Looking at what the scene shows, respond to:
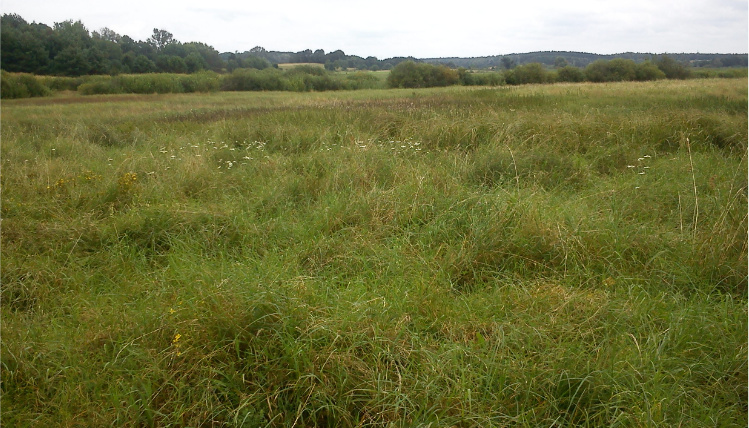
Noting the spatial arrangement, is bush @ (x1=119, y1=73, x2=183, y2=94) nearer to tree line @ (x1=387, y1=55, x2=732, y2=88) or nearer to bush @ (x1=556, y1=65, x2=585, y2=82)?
tree line @ (x1=387, y1=55, x2=732, y2=88)

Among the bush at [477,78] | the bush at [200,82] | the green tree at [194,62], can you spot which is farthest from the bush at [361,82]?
the green tree at [194,62]

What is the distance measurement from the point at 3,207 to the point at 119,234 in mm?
1723

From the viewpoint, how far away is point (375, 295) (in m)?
2.89

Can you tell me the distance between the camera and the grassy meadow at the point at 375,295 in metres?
2.01

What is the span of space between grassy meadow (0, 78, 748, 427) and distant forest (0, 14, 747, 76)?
5871mm

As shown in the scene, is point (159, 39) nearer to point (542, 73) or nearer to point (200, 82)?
point (200, 82)

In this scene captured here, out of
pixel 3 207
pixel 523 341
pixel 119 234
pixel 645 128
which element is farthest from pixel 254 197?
pixel 645 128

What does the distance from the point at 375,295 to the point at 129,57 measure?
97.2ft

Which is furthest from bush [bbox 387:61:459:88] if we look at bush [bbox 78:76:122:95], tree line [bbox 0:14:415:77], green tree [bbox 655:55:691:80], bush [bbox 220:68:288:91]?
bush [bbox 78:76:122:95]

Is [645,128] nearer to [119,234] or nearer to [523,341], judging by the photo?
[523,341]

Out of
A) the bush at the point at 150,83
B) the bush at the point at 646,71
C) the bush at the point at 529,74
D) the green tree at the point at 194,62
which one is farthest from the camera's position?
the bush at the point at 529,74

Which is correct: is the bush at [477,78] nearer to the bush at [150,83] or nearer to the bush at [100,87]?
the bush at [150,83]

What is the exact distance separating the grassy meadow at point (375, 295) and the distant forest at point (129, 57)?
5.87 metres

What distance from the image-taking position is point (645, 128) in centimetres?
782
